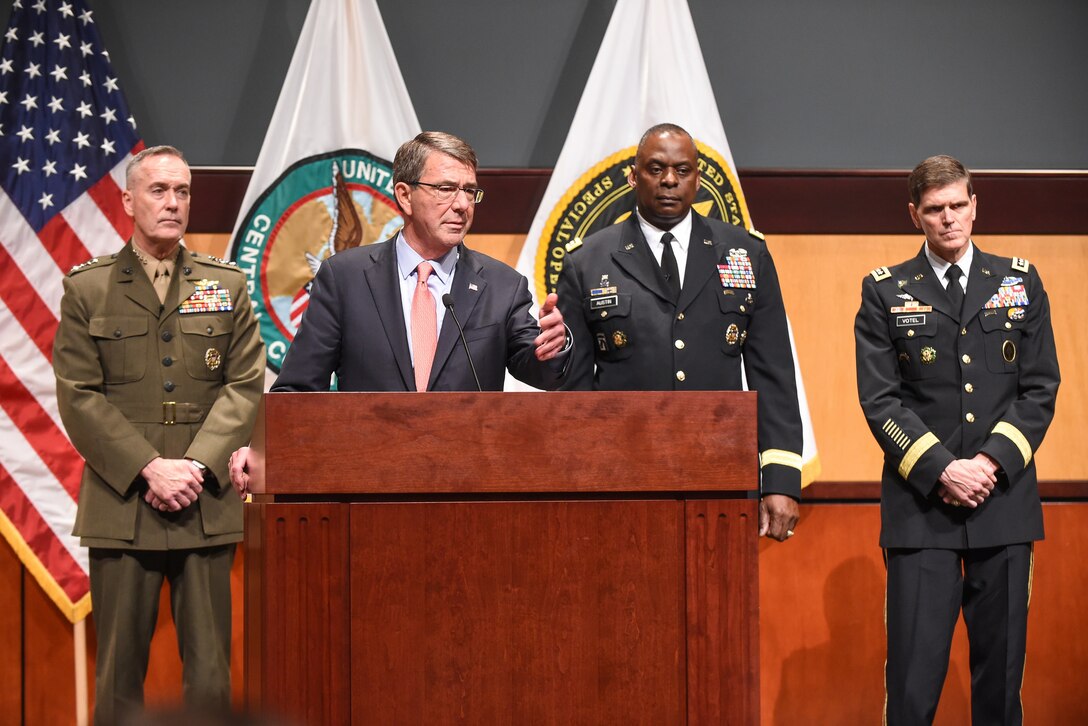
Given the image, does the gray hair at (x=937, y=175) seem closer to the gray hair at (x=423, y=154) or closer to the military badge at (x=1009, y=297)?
the military badge at (x=1009, y=297)

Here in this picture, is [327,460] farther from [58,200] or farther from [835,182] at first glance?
[835,182]

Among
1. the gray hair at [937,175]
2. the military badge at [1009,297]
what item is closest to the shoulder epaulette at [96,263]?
the gray hair at [937,175]

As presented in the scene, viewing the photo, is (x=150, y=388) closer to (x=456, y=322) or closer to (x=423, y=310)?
(x=423, y=310)

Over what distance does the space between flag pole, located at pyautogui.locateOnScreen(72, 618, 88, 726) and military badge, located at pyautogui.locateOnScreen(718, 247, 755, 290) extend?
2308mm

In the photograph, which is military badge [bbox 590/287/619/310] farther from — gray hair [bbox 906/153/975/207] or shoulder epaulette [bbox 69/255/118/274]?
shoulder epaulette [bbox 69/255/118/274]

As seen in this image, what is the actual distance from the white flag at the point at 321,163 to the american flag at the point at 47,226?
1.47ft

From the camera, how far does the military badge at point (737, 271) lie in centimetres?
299

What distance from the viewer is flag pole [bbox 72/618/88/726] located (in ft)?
12.6

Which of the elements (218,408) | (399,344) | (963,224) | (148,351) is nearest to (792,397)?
(963,224)

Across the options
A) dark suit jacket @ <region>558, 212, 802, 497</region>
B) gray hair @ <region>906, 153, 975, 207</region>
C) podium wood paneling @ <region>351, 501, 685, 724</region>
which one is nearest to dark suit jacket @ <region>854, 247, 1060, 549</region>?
gray hair @ <region>906, 153, 975, 207</region>

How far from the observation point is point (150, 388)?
3277mm

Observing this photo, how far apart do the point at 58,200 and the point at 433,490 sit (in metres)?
2.45

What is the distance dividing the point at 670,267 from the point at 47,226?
198 cm

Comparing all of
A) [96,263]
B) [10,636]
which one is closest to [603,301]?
[96,263]
